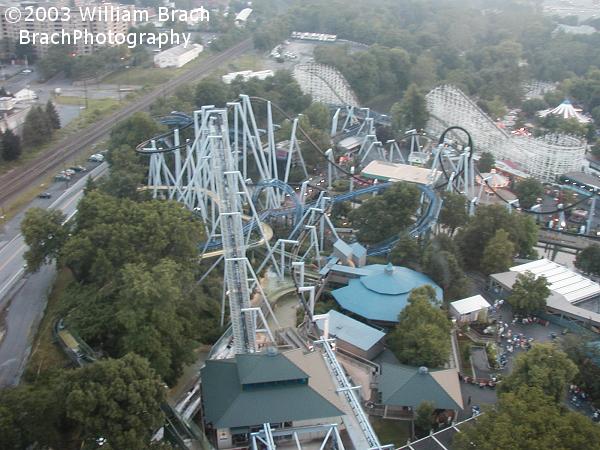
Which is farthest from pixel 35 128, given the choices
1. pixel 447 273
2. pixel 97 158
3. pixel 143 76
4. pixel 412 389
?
pixel 412 389

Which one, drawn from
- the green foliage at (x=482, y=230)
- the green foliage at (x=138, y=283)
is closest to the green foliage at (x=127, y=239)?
the green foliage at (x=138, y=283)

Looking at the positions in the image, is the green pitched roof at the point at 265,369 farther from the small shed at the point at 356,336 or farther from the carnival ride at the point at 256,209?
the small shed at the point at 356,336

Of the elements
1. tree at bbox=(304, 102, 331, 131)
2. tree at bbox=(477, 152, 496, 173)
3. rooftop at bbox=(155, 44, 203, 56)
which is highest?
rooftop at bbox=(155, 44, 203, 56)

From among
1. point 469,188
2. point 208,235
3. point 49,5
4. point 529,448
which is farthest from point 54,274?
point 49,5

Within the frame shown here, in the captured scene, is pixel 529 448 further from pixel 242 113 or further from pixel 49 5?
pixel 49 5

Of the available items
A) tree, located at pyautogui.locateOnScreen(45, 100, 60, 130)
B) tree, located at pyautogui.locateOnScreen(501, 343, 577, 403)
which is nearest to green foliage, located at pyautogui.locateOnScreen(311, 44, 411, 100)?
tree, located at pyautogui.locateOnScreen(45, 100, 60, 130)

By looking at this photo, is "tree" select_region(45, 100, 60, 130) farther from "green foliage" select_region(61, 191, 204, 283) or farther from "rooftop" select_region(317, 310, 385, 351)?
"rooftop" select_region(317, 310, 385, 351)

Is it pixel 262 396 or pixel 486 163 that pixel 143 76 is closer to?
pixel 486 163
